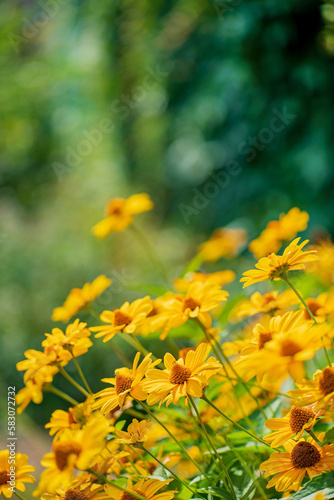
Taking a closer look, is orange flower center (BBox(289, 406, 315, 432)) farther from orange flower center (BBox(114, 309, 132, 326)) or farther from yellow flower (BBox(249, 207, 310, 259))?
yellow flower (BBox(249, 207, 310, 259))

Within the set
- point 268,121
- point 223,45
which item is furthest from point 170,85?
point 268,121

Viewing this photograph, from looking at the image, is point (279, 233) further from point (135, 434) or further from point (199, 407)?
point (135, 434)

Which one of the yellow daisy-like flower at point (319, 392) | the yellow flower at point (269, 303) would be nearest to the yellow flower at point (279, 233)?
the yellow flower at point (269, 303)

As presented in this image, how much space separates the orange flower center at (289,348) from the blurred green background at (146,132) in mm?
742

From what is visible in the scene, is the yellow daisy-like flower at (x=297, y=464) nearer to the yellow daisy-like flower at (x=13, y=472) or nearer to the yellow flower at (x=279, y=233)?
the yellow daisy-like flower at (x=13, y=472)

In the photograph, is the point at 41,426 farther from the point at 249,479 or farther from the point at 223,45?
the point at 249,479

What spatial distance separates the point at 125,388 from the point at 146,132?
317 centimetres

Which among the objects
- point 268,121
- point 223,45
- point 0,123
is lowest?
point 268,121

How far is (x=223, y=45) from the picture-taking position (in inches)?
89.9

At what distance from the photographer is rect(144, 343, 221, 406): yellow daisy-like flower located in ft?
1.36

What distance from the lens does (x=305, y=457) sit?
1.34ft

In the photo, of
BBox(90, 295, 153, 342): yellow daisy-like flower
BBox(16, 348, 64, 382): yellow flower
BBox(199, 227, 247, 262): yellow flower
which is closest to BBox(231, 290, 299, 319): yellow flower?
BBox(90, 295, 153, 342): yellow daisy-like flower

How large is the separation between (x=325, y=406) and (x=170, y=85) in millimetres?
2560

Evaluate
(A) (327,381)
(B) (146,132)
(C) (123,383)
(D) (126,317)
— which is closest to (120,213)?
(D) (126,317)
